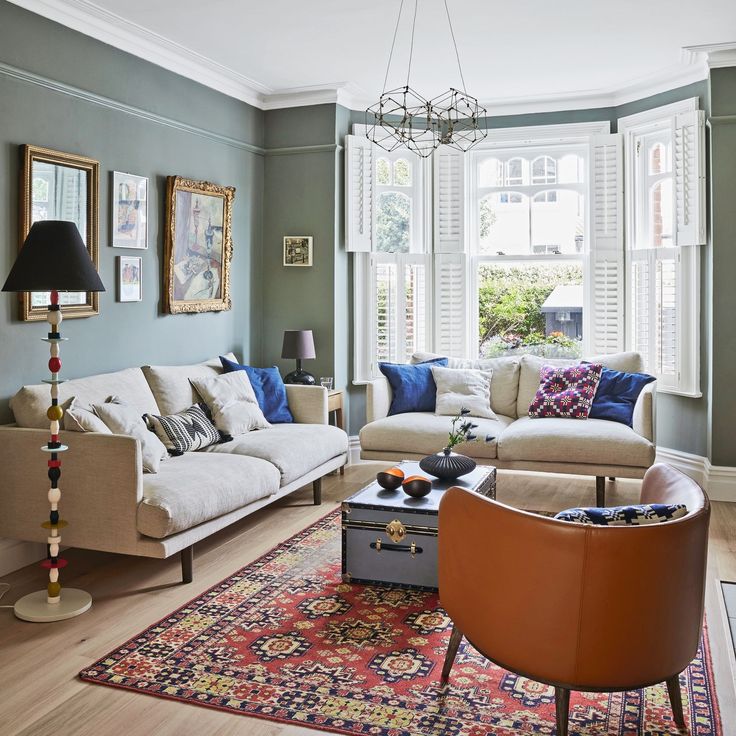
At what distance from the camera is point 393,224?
6.48 meters

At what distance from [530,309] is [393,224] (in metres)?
1.33

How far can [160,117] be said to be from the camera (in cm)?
496

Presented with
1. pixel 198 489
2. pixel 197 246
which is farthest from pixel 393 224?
pixel 198 489

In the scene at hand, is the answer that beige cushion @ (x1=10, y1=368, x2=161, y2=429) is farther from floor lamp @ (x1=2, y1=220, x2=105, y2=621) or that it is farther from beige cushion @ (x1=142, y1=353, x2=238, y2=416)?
floor lamp @ (x1=2, y1=220, x2=105, y2=621)

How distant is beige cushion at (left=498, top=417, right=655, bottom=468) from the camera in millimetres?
4695

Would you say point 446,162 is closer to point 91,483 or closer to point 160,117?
point 160,117

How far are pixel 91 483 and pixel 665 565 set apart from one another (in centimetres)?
246

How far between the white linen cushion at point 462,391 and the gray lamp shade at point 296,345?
0.95 metres

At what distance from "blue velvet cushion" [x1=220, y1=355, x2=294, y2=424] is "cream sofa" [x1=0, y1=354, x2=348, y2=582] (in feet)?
2.97

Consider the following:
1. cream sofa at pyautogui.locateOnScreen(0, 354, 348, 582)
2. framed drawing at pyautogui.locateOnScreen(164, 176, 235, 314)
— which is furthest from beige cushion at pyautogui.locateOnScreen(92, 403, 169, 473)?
framed drawing at pyautogui.locateOnScreen(164, 176, 235, 314)

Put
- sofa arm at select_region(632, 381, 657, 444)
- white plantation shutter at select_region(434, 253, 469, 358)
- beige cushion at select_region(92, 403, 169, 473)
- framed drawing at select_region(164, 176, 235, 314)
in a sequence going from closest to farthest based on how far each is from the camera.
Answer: beige cushion at select_region(92, 403, 169, 473) < sofa arm at select_region(632, 381, 657, 444) < framed drawing at select_region(164, 176, 235, 314) < white plantation shutter at select_region(434, 253, 469, 358)

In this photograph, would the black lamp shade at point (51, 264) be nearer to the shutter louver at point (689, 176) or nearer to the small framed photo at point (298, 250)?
the small framed photo at point (298, 250)

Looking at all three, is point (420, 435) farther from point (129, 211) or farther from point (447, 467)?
point (129, 211)

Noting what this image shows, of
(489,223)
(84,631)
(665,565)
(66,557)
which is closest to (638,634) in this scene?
(665,565)
